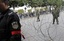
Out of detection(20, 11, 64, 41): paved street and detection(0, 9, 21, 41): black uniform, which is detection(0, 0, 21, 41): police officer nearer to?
detection(0, 9, 21, 41): black uniform

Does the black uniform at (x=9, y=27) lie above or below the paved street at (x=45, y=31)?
above

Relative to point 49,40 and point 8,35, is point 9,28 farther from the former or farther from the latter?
point 49,40

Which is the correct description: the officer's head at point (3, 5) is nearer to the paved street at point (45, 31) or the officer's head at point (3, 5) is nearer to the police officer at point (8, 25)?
the police officer at point (8, 25)

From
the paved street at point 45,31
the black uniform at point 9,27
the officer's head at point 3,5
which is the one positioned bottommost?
the paved street at point 45,31

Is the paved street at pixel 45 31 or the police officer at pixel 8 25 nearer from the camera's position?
the police officer at pixel 8 25

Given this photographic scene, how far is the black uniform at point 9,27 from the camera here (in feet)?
9.78


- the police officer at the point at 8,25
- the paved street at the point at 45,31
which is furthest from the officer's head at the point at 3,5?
the paved street at the point at 45,31

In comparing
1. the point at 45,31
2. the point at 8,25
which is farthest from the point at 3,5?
the point at 45,31

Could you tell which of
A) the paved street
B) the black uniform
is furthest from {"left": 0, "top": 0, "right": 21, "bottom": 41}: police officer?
the paved street

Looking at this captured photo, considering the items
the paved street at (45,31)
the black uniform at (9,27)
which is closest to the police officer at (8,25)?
the black uniform at (9,27)

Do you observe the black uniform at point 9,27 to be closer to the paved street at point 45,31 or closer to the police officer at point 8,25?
the police officer at point 8,25

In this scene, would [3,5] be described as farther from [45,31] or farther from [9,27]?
[45,31]

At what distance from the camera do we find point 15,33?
298cm

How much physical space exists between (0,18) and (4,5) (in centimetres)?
18
